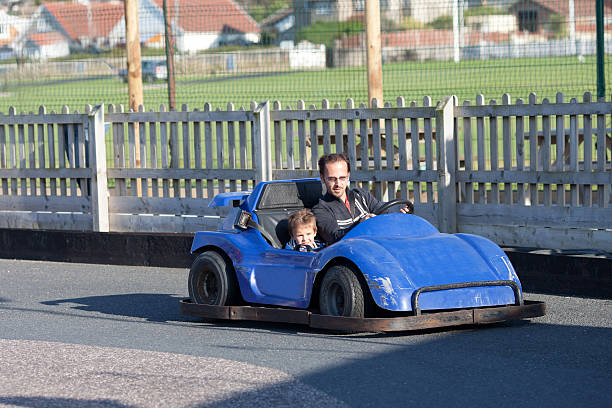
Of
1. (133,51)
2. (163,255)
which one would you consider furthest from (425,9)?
(163,255)

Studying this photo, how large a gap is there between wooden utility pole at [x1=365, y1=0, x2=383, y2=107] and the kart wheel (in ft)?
17.7

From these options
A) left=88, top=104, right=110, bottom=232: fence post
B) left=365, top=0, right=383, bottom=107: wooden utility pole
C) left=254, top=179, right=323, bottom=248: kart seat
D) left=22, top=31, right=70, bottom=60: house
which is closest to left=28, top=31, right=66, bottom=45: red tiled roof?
left=22, top=31, right=70, bottom=60: house

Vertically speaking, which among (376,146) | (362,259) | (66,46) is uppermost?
(66,46)

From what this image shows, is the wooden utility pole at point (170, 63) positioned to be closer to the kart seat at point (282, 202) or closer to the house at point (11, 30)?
the house at point (11, 30)

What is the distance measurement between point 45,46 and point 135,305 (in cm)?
1340

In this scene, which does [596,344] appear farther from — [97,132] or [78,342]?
[97,132]

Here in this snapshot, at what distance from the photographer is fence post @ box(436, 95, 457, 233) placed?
34.5ft

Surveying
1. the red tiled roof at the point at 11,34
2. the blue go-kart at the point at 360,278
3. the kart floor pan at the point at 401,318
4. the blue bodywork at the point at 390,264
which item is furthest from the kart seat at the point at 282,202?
the red tiled roof at the point at 11,34

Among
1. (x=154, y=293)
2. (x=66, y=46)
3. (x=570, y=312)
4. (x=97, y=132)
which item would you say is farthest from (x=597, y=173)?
(x=66, y=46)

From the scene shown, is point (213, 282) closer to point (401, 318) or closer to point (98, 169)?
point (401, 318)

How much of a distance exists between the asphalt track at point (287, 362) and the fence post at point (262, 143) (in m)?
2.88

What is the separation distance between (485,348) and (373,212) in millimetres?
1858

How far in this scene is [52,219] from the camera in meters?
13.1

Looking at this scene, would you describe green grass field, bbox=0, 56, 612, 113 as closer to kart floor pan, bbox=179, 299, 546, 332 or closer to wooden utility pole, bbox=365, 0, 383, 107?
wooden utility pole, bbox=365, 0, 383, 107
